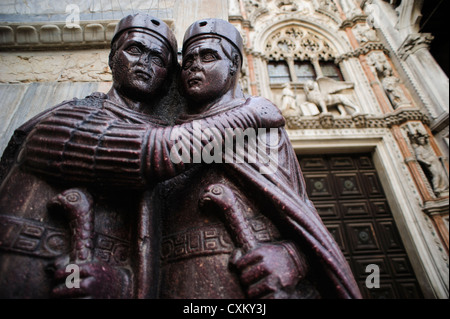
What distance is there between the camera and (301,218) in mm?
750

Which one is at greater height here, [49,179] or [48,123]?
[48,123]

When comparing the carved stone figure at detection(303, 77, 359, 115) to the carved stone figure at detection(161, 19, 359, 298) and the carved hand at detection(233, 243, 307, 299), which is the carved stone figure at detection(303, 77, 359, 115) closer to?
the carved stone figure at detection(161, 19, 359, 298)

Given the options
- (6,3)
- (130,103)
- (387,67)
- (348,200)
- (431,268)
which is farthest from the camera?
(387,67)

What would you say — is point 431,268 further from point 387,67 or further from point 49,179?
point 49,179

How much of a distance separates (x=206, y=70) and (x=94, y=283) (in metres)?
0.80

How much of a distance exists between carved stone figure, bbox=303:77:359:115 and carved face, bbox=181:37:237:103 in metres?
Answer: 4.12

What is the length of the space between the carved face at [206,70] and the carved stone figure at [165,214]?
0.61 ft

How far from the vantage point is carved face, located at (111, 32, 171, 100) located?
3.25 ft

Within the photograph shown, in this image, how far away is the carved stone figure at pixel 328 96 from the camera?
4852 millimetres

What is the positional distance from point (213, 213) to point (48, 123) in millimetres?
595

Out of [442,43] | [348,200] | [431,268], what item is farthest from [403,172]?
[442,43]

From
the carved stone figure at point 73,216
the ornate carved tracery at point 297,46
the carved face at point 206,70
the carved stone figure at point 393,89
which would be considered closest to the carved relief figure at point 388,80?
the carved stone figure at point 393,89

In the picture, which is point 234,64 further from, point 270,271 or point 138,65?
point 270,271

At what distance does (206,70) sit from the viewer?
101 cm
